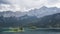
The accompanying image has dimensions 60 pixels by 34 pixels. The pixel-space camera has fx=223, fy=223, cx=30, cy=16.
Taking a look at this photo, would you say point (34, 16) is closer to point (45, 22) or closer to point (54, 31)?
point (45, 22)

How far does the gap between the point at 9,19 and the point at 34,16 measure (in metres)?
0.95

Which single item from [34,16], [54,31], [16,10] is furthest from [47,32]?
[16,10]

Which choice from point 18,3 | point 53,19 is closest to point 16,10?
point 18,3

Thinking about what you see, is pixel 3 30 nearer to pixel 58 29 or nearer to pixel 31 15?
pixel 31 15

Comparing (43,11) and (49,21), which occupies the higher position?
(43,11)

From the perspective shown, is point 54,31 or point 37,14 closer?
point 37,14

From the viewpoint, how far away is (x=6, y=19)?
27.6 ft

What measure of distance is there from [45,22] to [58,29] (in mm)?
568

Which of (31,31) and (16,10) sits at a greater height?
(16,10)

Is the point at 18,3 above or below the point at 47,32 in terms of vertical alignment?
above

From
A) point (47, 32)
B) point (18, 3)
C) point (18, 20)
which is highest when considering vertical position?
point (18, 3)

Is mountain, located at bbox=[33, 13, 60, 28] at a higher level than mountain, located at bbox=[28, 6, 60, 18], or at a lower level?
lower

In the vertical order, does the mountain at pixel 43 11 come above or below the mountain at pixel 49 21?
above

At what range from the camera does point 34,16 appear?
840 cm
